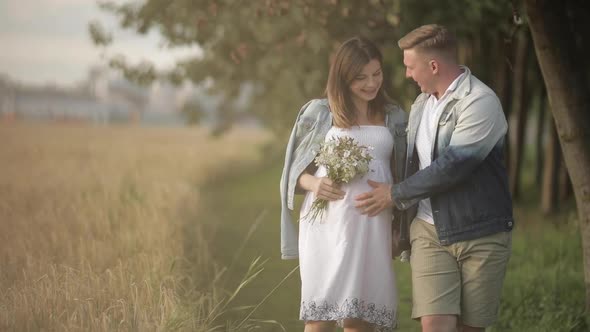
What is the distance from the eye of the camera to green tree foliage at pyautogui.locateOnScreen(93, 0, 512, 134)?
9.31 metres

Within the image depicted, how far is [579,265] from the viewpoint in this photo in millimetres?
8531

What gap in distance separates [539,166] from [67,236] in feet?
40.0

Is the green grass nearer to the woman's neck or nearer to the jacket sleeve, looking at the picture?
the woman's neck

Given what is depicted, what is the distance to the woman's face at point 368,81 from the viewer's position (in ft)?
15.2

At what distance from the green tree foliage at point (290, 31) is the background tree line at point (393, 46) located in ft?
0.06

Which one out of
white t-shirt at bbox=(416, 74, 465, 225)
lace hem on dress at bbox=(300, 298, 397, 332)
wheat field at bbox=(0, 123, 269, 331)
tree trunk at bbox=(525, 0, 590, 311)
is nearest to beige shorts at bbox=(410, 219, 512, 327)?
white t-shirt at bbox=(416, 74, 465, 225)

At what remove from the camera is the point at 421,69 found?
4449 mm

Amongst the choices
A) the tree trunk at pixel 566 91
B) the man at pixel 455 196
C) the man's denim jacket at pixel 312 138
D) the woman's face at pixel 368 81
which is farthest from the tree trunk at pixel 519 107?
the man at pixel 455 196

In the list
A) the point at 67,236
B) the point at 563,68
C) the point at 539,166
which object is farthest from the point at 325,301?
the point at 539,166

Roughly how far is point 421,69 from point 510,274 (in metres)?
4.27

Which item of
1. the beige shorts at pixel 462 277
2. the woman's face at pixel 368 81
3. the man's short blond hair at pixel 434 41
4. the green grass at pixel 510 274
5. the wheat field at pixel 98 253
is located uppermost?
the man's short blond hair at pixel 434 41

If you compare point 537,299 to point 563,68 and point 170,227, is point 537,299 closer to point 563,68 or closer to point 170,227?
point 563,68

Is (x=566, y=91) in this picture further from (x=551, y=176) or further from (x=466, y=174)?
(x=551, y=176)

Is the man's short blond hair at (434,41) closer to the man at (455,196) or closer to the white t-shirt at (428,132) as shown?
the man at (455,196)
